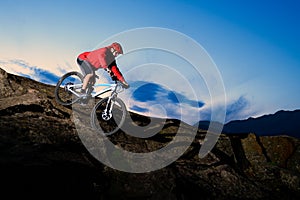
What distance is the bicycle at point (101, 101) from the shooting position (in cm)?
1115

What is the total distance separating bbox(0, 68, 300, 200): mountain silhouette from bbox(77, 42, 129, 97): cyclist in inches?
87.5

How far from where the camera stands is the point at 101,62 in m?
10.0

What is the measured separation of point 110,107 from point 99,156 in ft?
8.73

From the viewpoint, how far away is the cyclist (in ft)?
32.6

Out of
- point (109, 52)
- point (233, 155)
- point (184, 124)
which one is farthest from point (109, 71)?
point (233, 155)

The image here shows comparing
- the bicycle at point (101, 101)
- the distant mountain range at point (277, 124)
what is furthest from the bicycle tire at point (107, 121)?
the distant mountain range at point (277, 124)

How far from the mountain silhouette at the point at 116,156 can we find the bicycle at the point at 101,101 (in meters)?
0.46

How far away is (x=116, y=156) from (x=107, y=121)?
8.48 feet

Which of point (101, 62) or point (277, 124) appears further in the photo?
point (277, 124)

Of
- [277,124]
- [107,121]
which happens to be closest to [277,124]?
[277,124]

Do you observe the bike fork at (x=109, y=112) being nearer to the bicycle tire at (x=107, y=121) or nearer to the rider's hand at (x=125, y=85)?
the bicycle tire at (x=107, y=121)

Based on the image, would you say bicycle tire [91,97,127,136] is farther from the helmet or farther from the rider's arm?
the helmet

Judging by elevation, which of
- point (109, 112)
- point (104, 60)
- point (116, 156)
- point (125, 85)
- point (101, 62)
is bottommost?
point (116, 156)

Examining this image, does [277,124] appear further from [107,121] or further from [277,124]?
[107,121]
